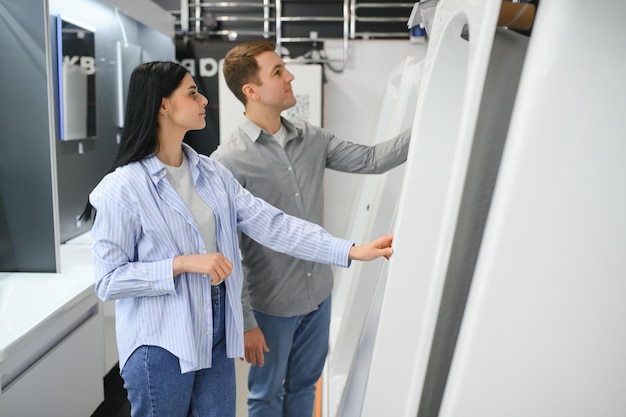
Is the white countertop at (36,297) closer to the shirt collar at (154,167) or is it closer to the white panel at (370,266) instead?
the shirt collar at (154,167)

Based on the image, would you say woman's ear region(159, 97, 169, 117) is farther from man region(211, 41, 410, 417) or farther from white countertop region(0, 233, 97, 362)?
white countertop region(0, 233, 97, 362)

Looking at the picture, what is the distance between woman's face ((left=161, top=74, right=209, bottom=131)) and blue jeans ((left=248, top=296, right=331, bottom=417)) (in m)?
0.79

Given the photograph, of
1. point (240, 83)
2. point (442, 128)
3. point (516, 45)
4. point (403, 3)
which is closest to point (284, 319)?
point (240, 83)

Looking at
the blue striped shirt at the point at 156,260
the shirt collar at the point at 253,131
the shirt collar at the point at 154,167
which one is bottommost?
the blue striped shirt at the point at 156,260

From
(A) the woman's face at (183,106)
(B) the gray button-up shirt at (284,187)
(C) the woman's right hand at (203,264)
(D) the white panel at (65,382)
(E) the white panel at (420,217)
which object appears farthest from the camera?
(D) the white panel at (65,382)

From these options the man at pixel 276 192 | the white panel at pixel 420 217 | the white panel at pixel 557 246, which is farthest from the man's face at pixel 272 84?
the white panel at pixel 557 246

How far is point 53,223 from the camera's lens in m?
2.64

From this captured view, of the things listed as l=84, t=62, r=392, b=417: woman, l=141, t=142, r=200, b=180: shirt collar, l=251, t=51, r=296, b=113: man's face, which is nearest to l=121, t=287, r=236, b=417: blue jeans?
l=84, t=62, r=392, b=417: woman

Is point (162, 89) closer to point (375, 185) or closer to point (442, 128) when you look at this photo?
point (442, 128)

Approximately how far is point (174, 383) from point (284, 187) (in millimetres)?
763

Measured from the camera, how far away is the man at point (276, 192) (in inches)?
79.9

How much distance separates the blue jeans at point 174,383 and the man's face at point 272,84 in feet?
2.33

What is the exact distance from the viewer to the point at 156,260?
4.89ft

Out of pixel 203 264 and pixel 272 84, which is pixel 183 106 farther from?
pixel 272 84
